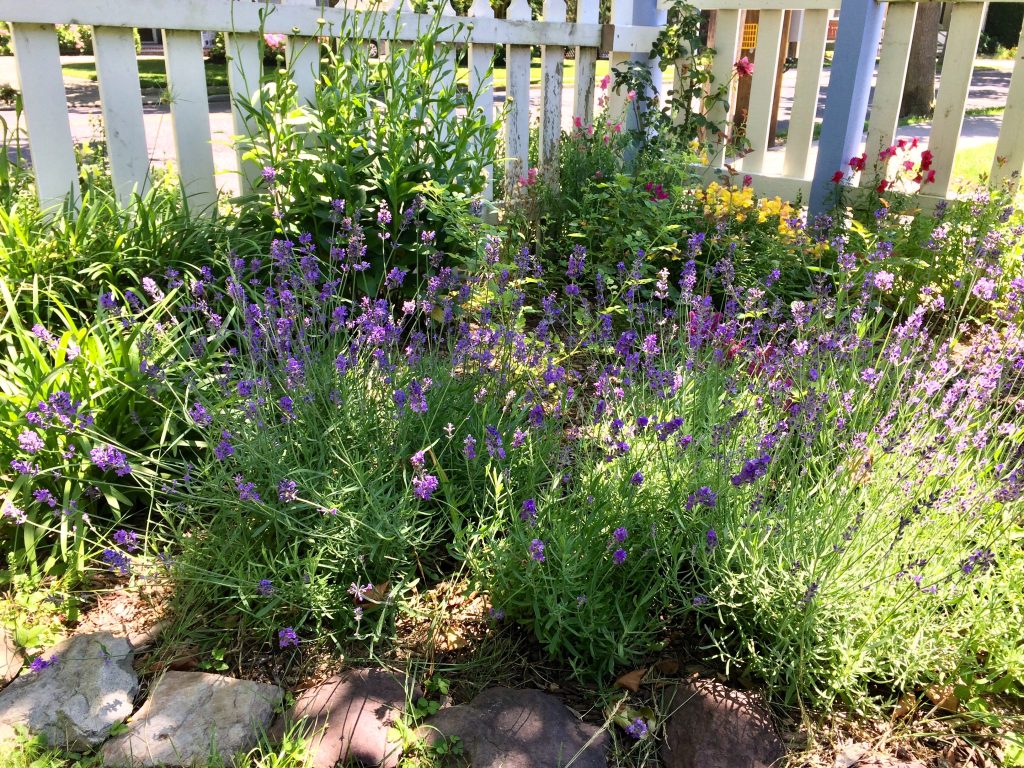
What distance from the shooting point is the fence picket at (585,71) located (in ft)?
16.4

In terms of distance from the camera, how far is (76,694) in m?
1.91

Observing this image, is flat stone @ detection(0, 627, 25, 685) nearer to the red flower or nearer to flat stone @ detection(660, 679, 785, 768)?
flat stone @ detection(660, 679, 785, 768)

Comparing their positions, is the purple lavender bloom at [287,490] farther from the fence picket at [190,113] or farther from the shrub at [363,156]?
the fence picket at [190,113]

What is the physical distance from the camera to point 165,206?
11.2ft

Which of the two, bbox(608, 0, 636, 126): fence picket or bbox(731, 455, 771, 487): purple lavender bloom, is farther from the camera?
bbox(608, 0, 636, 126): fence picket

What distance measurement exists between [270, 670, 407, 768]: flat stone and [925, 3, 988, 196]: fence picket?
442 centimetres

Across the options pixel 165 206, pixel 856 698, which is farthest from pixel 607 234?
pixel 856 698

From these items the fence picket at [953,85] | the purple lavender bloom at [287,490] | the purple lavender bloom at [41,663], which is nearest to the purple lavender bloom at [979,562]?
the purple lavender bloom at [287,490]

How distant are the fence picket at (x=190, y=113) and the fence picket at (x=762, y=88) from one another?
3613 millimetres

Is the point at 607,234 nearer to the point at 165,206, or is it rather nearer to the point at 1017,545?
the point at 165,206

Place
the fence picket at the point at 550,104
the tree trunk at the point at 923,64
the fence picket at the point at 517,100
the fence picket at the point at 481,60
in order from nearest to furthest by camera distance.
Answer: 1. the fence picket at the point at 481,60
2. the fence picket at the point at 517,100
3. the fence picket at the point at 550,104
4. the tree trunk at the point at 923,64

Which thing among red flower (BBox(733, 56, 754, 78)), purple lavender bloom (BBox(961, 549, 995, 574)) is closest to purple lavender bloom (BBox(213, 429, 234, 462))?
purple lavender bloom (BBox(961, 549, 995, 574))

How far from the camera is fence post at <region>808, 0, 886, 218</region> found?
4691 millimetres

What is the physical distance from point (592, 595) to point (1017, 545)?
1.32 metres
